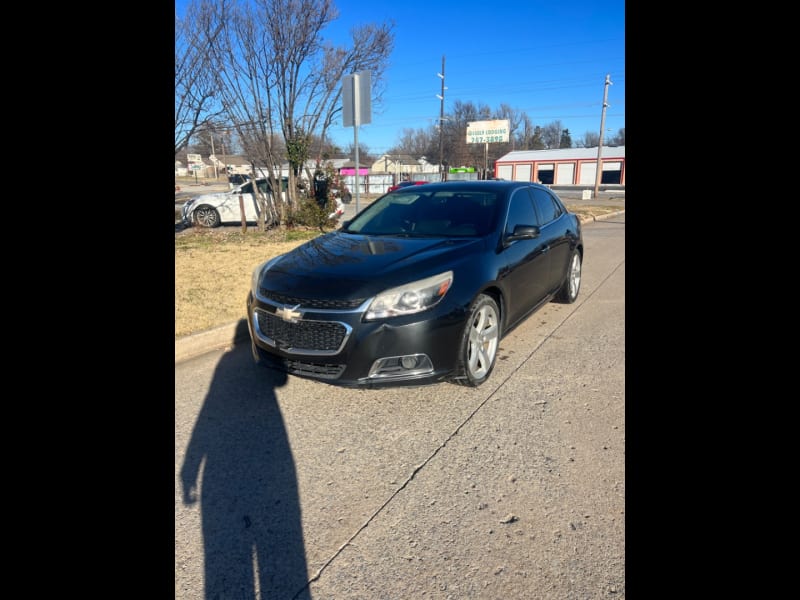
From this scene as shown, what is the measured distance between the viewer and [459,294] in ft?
12.0

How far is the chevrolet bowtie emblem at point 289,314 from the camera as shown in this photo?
3533mm

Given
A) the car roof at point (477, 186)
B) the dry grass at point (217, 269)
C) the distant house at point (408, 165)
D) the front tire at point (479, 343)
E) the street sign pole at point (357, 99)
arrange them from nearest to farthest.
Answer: the front tire at point (479, 343) < the car roof at point (477, 186) < the dry grass at point (217, 269) < the street sign pole at point (357, 99) < the distant house at point (408, 165)

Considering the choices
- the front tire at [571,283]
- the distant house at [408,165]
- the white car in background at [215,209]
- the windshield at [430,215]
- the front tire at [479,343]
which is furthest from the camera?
the distant house at [408,165]

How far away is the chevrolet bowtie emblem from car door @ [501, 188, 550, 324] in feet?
5.49

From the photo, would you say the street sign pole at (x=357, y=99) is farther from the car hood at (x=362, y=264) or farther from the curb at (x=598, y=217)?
the curb at (x=598, y=217)

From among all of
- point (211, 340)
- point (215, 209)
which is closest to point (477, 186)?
point (211, 340)

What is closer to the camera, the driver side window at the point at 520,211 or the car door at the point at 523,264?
the car door at the point at 523,264

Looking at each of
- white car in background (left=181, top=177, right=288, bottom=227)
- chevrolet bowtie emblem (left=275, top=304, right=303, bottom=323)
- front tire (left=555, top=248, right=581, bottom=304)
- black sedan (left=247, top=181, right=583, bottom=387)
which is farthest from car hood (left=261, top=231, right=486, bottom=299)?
white car in background (left=181, top=177, right=288, bottom=227)

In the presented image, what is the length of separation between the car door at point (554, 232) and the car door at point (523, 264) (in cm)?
13

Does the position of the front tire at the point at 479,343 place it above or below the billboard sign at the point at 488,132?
below

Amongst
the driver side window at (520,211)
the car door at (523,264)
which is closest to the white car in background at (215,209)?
the driver side window at (520,211)
